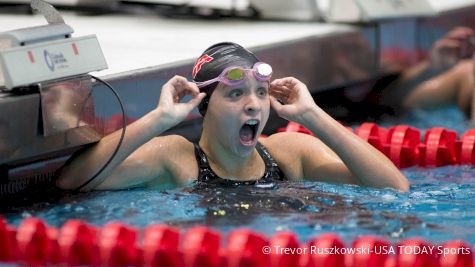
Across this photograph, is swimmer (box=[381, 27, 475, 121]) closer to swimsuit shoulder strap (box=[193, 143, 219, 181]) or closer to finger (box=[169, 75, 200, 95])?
swimsuit shoulder strap (box=[193, 143, 219, 181])

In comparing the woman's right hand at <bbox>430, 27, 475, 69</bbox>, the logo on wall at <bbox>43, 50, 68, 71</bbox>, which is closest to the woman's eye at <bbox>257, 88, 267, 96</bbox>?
the logo on wall at <bbox>43, 50, 68, 71</bbox>

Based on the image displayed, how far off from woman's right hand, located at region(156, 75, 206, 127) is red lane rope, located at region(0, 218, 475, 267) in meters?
0.63

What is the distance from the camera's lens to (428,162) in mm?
4277

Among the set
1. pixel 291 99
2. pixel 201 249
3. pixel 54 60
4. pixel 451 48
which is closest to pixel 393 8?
pixel 451 48

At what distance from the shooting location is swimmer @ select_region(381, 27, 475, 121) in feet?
19.3

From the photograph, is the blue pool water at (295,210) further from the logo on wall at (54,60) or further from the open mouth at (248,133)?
the logo on wall at (54,60)

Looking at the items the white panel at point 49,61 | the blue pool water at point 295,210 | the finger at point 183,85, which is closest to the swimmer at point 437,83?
the blue pool water at point 295,210

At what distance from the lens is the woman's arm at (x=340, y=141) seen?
3.58 m

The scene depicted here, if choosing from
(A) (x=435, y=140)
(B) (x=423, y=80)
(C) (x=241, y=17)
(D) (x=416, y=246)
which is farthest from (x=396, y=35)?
(D) (x=416, y=246)

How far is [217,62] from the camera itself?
3578 millimetres

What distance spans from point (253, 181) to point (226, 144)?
169 millimetres

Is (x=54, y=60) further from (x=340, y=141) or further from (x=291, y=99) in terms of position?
(x=340, y=141)

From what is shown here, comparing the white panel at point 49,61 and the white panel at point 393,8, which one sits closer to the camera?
the white panel at point 49,61

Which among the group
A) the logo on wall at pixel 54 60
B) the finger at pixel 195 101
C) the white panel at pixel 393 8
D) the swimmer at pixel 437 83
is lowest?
the swimmer at pixel 437 83
